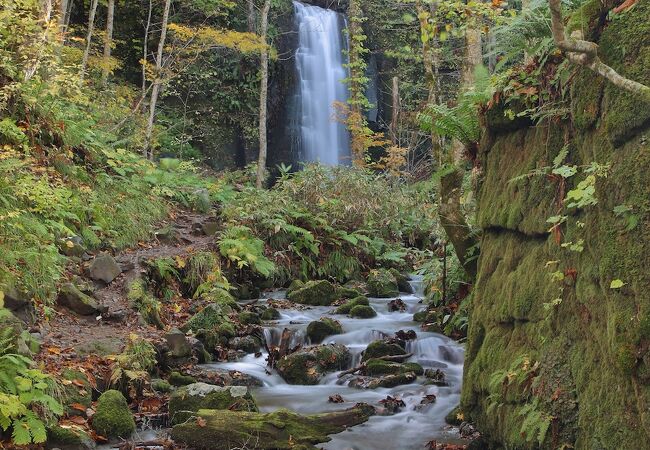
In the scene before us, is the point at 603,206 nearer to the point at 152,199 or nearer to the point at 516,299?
the point at 516,299

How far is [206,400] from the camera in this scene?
19.5 feet

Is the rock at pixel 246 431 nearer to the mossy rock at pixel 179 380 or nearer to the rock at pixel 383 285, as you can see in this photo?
the mossy rock at pixel 179 380

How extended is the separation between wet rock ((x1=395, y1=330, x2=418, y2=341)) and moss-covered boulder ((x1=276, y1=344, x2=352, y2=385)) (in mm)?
841

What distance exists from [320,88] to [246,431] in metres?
19.4

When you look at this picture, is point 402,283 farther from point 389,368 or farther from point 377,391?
point 377,391

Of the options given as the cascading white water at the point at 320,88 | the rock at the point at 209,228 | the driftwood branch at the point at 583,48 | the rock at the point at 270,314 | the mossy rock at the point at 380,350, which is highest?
the cascading white water at the point at 320,88

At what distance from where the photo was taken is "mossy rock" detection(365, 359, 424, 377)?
755cm

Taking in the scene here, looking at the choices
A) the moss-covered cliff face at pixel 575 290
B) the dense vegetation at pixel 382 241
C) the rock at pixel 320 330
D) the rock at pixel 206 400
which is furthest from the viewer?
the rock at pixel 320 330

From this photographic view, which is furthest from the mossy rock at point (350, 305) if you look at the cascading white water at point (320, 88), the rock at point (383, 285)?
the cascading white water at point (320, 88)

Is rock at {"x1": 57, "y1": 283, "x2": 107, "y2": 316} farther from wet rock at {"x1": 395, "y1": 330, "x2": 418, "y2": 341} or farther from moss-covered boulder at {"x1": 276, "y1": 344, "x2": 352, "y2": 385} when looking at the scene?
wet rock at {"x1": 395, "y1": 330, "x2": 418, "y2": 341}

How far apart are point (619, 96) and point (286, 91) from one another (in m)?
20.3

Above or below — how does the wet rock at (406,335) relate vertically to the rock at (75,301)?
below

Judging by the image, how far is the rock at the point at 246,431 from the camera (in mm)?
5258

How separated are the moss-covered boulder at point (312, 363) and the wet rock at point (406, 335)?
84cm
